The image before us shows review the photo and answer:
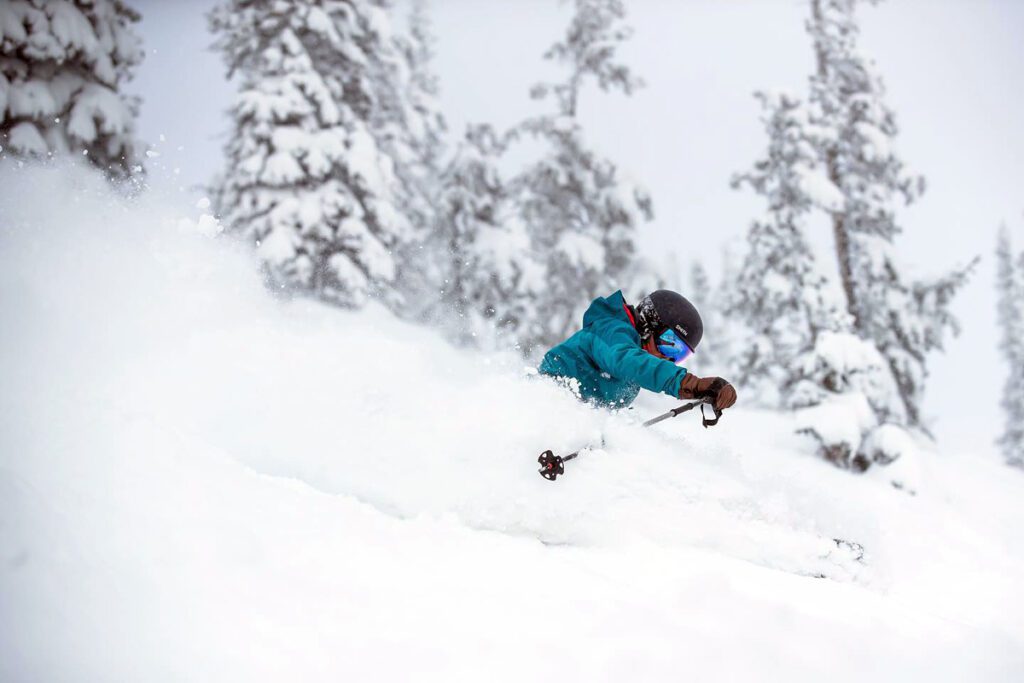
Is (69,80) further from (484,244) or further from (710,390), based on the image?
(710,390)

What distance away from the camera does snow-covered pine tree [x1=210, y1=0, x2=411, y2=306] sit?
13.5 m

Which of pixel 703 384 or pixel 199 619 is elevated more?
pixel 703 384

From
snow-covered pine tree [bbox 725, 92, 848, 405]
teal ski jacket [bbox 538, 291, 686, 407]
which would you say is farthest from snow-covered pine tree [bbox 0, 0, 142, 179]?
snow-covered pine tree [bbox 725, 92, 848, 405]

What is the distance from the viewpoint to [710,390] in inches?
142

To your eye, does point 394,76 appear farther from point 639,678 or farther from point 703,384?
point 639,678

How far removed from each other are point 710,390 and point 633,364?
1.79 feet

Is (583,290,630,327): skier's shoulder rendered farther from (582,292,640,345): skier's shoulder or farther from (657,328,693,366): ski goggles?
(657,328,693,366): ski goggles

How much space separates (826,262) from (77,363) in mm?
14043

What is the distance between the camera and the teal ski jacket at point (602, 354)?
4172mm

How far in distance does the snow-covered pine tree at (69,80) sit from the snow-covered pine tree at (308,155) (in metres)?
2.55

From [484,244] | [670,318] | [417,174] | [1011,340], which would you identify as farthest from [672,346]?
[1011,340]

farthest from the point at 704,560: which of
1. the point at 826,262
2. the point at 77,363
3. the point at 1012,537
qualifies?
the point at 826,262

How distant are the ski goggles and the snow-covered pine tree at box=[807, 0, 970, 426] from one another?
11.4 metres

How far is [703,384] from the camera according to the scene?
361 centimetres
